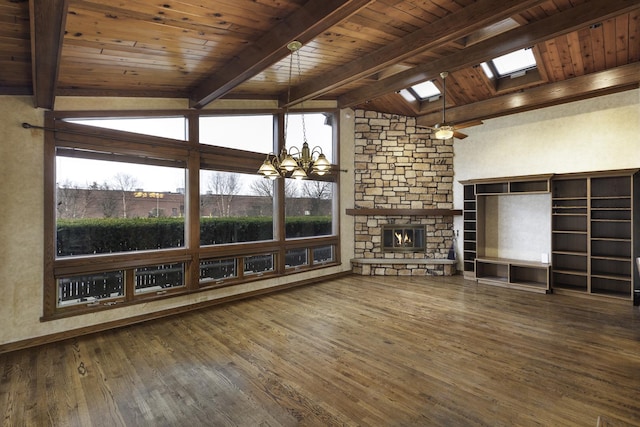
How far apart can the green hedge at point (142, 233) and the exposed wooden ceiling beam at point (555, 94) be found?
15.2 ft

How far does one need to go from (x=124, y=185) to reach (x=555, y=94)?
275 inches

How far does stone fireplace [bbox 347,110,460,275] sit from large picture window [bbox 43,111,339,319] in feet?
5.20

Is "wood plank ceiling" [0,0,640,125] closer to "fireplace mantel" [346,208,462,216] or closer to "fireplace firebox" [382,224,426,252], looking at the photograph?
"fireplace mantel" [346,208,462,216]

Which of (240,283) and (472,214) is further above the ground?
(472,214)

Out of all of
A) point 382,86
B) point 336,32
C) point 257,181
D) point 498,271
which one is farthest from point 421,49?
point 498,271

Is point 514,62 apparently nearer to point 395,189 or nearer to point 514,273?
point 395,189

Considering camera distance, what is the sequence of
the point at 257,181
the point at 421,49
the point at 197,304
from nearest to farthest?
1. the point at 421,49
2. the point at 197,304
3. the point at 257,181

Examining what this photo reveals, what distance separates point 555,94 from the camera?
217 inches

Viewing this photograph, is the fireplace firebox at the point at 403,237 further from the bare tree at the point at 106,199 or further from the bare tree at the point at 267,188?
the bare tree at the point at 106,199

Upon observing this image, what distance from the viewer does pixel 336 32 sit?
12.8 feet

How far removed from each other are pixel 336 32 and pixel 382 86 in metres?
2.13

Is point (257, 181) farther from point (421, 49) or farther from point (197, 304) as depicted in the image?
point (421, 49)

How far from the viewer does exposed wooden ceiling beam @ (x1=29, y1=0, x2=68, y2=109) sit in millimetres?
1938

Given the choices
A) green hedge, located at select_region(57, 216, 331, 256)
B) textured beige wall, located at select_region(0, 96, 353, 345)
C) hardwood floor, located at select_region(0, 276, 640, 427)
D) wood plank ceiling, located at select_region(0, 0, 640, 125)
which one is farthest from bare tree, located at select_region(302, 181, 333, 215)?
textured beige wall, located at select_region(0, 96, 353, 345)
